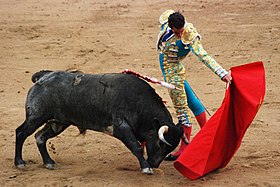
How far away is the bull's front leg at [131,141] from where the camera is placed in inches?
232

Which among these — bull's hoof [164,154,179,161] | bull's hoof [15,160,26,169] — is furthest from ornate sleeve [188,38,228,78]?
bull's hoof [15,160,26,169]

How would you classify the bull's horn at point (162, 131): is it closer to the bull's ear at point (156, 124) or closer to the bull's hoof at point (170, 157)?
the bull's ear at point (156, 124)

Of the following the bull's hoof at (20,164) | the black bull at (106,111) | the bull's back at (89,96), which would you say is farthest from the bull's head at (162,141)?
the bull's hoof at (20,164)

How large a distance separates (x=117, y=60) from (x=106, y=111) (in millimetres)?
4541

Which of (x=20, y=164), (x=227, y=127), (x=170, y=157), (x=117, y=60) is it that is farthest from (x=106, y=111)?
(x=117, y=60)

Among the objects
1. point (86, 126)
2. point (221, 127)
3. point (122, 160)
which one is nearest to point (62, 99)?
point (86, 126)

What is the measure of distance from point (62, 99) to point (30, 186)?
87 cm

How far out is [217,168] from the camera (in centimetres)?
595

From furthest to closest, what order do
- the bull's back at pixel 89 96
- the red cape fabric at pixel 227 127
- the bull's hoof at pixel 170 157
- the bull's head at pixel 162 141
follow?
the bull's hoof at pixel 170 157
the bull's back at pixel 89 96
the bull's head at pixel 162 141
the red cape fabric at pixel 227 127

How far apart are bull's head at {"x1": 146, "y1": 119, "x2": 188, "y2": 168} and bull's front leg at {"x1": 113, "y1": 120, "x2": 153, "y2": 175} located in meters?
0.11

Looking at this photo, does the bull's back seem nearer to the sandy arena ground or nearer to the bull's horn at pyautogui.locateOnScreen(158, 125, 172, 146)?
the bull's horn at pyautogui.locateOnScreen(158, 125, 172, 146)

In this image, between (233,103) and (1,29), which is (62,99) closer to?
(233,103)

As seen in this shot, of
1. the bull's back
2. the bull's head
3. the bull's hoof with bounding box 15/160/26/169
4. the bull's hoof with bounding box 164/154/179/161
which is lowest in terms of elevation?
the bull's hoof with bounding box 164/154/179/161

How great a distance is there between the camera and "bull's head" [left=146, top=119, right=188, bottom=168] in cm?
583
